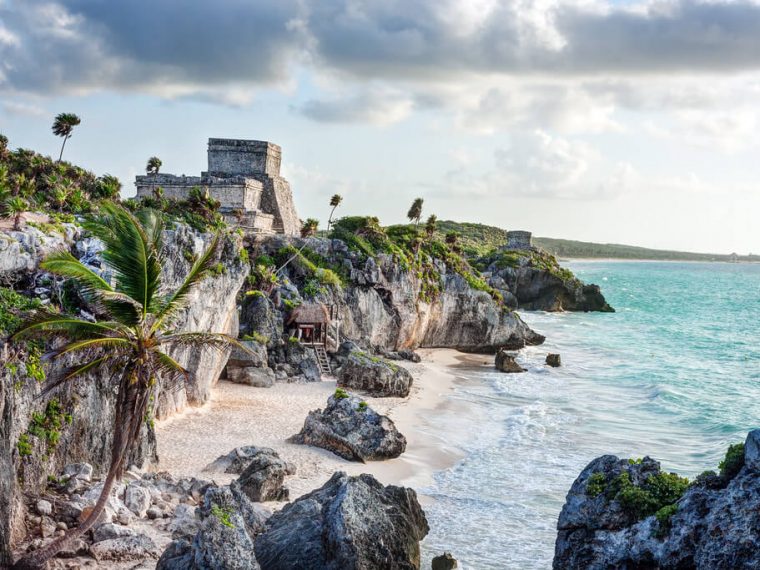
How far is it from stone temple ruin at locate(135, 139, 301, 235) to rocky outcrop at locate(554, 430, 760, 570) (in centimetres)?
3240

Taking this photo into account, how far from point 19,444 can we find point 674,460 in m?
20.7

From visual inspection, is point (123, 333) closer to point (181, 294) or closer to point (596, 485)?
point (181, 294)

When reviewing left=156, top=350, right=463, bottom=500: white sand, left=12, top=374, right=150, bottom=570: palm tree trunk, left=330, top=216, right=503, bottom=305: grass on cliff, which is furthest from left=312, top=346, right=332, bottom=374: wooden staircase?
left=12, top=374, right=150, bottom=570: palm tree trunk

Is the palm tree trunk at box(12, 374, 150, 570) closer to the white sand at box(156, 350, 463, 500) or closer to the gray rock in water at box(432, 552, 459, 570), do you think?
the white sand at box(156, 350, 463, 500)

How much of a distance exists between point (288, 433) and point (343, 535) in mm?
12005

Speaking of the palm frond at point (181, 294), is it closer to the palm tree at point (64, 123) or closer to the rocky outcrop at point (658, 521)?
the rocky outcrop at point (658, 521)

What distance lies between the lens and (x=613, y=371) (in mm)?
44188

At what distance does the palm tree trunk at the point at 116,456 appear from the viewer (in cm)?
1284

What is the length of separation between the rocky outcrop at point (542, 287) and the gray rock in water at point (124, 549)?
233 feet

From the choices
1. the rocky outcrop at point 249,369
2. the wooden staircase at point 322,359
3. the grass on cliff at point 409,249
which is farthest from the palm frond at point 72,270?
the grass on cliff at point 409,249

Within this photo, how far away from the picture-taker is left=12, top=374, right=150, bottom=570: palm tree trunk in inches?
505

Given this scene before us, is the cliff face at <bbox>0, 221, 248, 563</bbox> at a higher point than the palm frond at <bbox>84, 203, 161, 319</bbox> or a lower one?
lower

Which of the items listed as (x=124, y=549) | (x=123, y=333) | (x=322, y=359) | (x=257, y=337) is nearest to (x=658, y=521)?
(x=123, y=333)

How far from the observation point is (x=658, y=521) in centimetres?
1208
